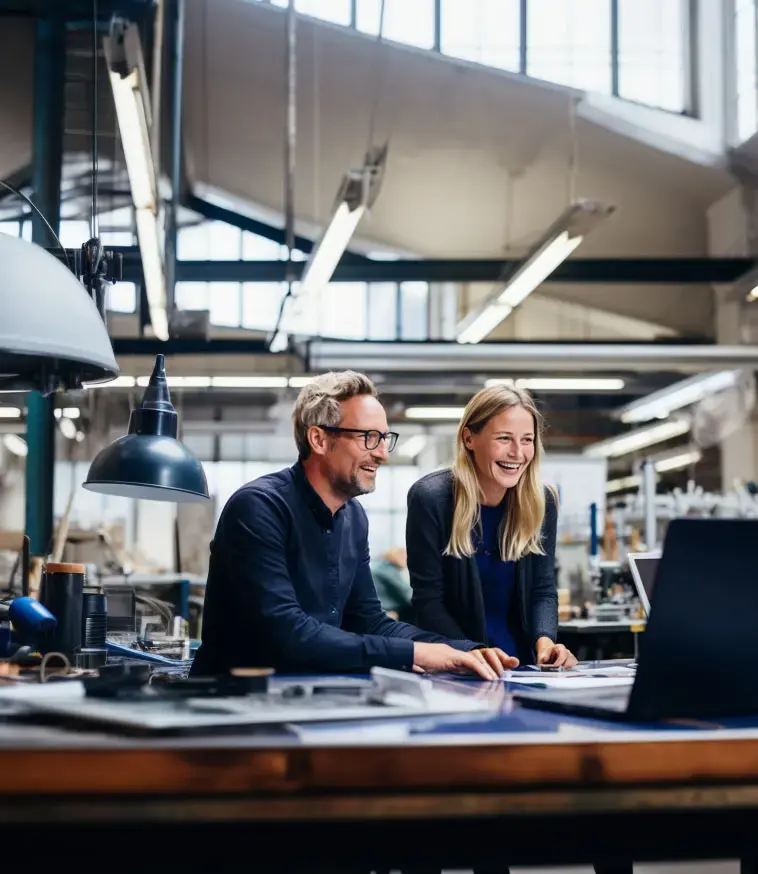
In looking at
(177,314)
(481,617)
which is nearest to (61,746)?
(481,617)

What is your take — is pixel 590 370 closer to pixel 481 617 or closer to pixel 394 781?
pixel 481 617

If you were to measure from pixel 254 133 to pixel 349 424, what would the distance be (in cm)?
818

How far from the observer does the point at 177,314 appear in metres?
8.86

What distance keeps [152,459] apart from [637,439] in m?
8.90

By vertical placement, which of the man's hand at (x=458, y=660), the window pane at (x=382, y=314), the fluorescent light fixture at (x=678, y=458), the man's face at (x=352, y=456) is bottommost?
the man's hand at (x=458, y=660)

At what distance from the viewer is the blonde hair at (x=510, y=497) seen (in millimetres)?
2914

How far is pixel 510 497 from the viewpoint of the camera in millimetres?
3008

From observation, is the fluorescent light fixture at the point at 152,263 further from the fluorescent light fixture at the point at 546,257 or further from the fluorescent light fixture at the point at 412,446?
the fluorescent light fixture at the point at 412,446

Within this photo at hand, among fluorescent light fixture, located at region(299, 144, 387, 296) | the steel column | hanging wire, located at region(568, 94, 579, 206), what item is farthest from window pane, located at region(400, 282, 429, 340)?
the steel column

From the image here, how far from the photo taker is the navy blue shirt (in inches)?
81.2

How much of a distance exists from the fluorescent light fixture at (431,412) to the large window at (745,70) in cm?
373

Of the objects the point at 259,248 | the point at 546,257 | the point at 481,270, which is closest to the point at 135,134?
the point at 546,257

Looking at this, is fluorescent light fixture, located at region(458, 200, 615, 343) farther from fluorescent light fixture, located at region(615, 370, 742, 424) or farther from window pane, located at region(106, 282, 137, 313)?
fluorescent light fixture, located at region(615, 370, 742, 424)

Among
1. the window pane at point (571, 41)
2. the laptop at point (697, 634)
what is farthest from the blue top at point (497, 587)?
the window pane at point (571, 41)
